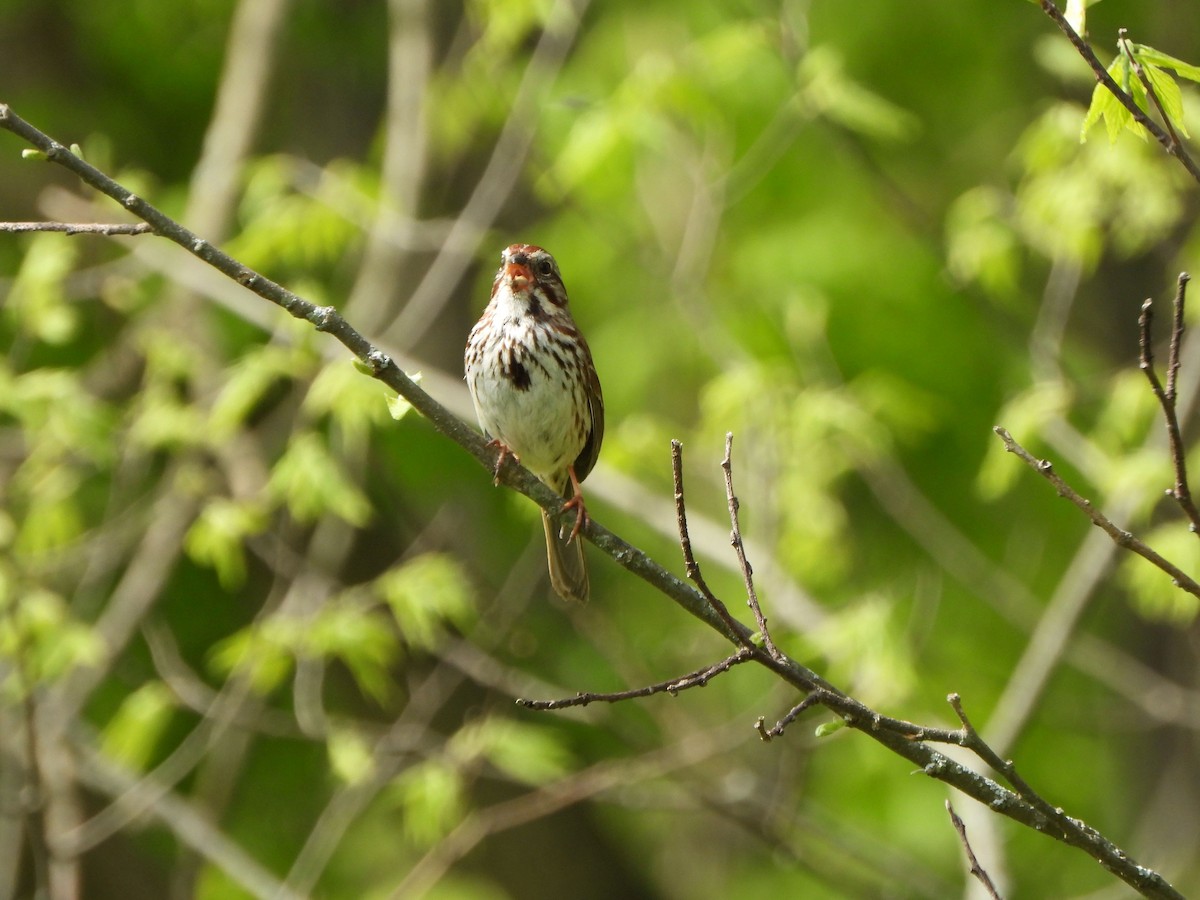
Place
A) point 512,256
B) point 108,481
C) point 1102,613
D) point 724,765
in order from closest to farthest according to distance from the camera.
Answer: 1. point 512,256
2. point 724,765
3. point 108,481
4. point 1102,613

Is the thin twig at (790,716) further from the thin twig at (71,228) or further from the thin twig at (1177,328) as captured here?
the thin twig at (71,228)

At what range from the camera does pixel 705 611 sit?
2.63 metres

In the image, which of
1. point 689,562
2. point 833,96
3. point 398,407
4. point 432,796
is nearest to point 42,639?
point 432,796

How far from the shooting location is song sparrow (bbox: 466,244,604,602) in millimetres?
4531

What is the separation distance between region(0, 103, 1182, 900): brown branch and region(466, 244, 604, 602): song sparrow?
5.47ft

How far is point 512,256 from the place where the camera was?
4.82 meters

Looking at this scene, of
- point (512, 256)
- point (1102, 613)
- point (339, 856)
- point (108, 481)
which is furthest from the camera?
point (1102, 613)

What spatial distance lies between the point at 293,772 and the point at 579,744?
162cm

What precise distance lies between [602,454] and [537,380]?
1.98m

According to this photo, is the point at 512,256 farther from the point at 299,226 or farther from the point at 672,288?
the point at 299,226

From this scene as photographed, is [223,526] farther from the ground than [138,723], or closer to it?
farther from the ground

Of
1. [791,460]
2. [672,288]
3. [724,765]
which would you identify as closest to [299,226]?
[672,288]

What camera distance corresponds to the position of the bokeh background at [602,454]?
557 centimetres

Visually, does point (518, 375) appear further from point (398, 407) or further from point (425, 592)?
point (398, 407)
